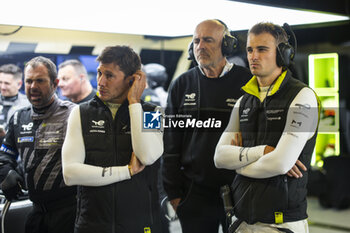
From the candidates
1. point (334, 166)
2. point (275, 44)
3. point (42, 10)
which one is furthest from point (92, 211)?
point (334, 166)

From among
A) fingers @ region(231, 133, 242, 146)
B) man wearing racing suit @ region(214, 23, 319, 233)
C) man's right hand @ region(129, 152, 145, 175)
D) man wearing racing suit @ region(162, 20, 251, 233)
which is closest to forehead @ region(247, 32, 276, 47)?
man wearing racing suit @ region(214, 23, 319, 233)

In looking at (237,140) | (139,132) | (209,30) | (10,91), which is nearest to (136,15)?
(209,30)

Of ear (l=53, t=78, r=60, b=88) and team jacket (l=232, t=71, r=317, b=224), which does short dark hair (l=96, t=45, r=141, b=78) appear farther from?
team jacket (l=232, t=71, r=317, b=224)

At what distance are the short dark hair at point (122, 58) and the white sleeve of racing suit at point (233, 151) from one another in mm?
628

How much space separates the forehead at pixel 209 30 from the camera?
2.62m

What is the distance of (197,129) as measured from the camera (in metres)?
2.66

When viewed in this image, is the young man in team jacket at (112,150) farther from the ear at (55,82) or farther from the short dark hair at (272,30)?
the short dark hair at (272,30)

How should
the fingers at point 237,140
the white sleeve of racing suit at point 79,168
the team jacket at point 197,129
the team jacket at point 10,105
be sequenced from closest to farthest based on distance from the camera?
the white sleeve of racing suit at point 79,168 → the team jacket at point 10,105 → the fingers at point 237,140 → the team jacket at point 197,129

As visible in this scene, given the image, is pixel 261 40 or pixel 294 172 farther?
pixel 261 40

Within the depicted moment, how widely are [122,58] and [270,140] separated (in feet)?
3.00

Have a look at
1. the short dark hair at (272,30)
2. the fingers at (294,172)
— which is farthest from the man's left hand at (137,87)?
the fingers at (294,172)

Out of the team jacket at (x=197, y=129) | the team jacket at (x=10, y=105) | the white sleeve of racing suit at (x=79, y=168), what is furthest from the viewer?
the team jacket at (x=197, y=129)

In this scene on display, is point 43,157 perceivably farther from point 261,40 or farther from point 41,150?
point 261,40

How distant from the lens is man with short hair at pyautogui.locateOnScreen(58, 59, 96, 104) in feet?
7.95
